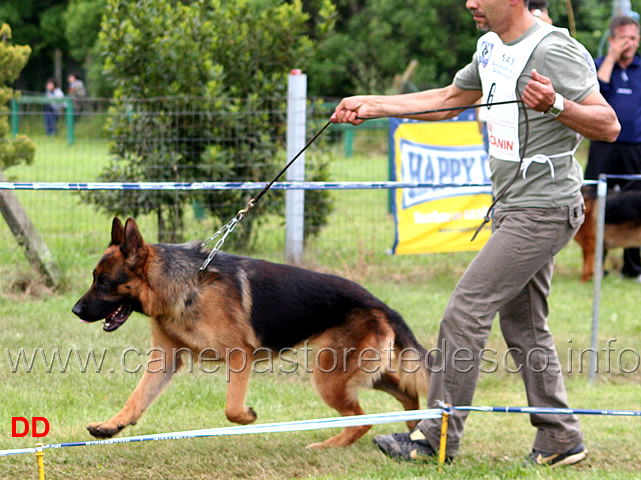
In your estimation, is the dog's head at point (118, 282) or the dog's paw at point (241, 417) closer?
the dog's head at point (118, 282)

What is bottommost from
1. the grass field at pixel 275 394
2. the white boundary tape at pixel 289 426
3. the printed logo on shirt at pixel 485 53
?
the grass field at pixel 275 394

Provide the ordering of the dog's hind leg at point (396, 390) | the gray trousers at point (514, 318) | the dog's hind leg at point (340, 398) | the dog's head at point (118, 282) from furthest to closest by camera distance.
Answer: the dog's hind leg at point (396, 390)
the dog's hind leg at point (340, 398)
the dog's head at point (118, 282)
the gray trousers at point (514, 318)

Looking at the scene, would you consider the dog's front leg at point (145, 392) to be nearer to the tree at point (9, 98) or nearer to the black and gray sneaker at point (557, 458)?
the black and gray sneaker at point (557, 458)

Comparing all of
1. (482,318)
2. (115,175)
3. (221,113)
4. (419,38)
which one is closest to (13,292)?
(115,175)

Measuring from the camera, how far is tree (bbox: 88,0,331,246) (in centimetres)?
805

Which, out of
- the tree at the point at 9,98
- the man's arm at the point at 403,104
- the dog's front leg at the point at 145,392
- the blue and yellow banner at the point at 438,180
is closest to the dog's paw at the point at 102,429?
the dog's front leg at the point at 145,392

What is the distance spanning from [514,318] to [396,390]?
904mm

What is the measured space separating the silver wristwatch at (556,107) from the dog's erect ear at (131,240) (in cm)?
208

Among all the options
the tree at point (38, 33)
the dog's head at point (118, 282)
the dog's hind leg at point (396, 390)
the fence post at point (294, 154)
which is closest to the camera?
the dog's head at point (118, 282)

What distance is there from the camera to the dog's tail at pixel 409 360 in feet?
14.5

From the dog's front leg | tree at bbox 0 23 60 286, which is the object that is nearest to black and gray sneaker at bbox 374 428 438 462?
the dog's front leg

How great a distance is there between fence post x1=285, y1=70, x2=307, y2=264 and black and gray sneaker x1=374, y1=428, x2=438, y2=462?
13.9ft

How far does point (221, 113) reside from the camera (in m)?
8.27

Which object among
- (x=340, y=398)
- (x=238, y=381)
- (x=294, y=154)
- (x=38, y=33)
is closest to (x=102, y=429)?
(x=238, y=381)
